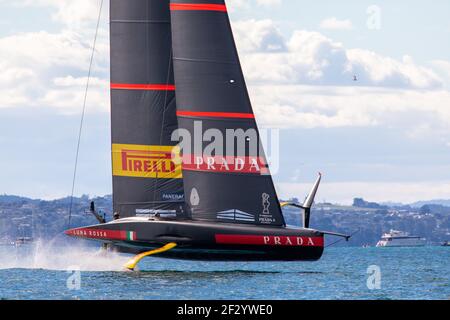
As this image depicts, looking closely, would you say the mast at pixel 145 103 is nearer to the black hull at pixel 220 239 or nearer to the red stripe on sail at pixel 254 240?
the black hull at pixel 220 239

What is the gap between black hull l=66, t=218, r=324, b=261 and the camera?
1592 inches

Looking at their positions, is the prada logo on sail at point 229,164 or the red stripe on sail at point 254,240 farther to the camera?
the prada logo on sail at point 229,164

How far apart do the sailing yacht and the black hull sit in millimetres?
35

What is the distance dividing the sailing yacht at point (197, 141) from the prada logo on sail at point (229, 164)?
0.03 m

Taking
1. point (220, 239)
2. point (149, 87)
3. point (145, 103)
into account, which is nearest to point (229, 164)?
point (220, 239)

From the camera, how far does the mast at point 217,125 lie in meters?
41.0

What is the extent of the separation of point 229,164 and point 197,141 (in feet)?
4.52

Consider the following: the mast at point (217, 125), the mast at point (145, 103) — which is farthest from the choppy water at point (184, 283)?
the mast at point (145, 103)

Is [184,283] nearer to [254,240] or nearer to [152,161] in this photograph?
[254,240]

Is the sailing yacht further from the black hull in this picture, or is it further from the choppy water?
the choppy water

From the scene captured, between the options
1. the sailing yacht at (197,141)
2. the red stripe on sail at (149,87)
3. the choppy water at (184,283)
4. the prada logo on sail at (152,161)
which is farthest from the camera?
the prada logo on sail at (152,161)

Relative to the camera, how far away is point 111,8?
4316cm

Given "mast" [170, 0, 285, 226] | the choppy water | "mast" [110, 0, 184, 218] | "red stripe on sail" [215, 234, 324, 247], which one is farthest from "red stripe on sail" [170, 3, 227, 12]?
the choppy water

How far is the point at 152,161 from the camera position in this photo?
42969 millimetres
